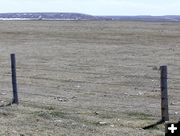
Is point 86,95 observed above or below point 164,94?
below

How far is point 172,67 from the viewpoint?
1019 inches

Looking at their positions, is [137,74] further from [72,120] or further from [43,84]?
[72,120]

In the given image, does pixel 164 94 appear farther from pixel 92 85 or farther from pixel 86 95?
pixel 92 85

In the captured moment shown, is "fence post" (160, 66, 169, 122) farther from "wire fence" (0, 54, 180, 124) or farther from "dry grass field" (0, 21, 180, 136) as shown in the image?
"wire fence" (0, 54, 180, 124)

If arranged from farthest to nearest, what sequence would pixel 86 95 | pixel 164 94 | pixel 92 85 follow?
pixel 92 85 < pixel 86 95 < pixel 164 94

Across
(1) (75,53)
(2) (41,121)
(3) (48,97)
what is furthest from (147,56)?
(2) (41,121)

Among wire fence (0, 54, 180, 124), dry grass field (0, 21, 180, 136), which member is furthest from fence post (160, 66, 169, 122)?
wire fence (0, 54, 180, 124)

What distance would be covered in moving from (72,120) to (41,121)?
66cm

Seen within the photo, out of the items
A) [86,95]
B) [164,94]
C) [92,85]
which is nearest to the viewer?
[164,94]

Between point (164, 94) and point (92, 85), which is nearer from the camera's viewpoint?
point (164, 94)

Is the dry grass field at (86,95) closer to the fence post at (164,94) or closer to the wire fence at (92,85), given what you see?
the wire fence at (92,85)

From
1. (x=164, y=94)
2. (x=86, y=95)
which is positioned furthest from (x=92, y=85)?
(x=164, y=94)

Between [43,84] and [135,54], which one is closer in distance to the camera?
[43,84]

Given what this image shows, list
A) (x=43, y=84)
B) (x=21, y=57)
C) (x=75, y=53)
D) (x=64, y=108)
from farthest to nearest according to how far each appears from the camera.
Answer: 1. (x=75, y=53)
2. (x=21, y=57)
3. (x=43, y=84)
4. (x=64, y=108)
